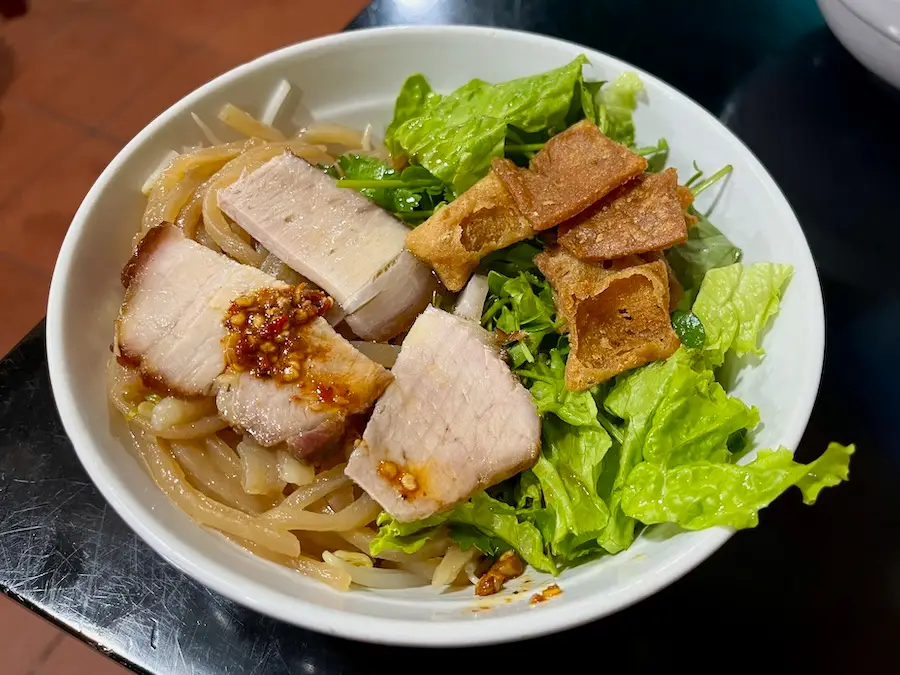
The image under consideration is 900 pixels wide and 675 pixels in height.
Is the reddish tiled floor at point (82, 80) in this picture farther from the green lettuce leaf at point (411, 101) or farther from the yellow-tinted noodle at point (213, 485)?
the green lettuce leaf at point (411, 101)

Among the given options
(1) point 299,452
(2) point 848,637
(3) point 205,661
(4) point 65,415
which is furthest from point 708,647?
(4) point 65,415

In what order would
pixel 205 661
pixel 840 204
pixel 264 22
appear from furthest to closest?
pixel 264 22
pixel 840 204
pixel 205 661

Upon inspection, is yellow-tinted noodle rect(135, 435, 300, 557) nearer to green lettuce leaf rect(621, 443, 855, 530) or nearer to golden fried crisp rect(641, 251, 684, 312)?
green lettuce leaf rect(621, 443, 855, 530)

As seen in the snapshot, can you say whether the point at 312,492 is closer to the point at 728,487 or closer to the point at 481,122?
the point at 728,487

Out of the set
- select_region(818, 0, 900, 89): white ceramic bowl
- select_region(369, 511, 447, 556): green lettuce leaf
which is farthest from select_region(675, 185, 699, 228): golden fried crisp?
select_region(818, 0, 900, 89): white ceramic bowl

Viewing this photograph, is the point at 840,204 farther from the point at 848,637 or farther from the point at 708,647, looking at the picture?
the point at 708,647
